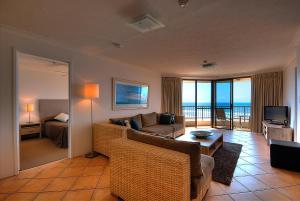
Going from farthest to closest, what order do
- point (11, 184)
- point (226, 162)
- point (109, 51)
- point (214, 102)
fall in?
1. point (214, 102)
2. point (109, 51)
3. point (226, 162)
4. point (11, 184)

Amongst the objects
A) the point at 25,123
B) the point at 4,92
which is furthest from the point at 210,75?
the point at 25,123

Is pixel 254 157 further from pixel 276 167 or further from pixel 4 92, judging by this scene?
pixel 4 92

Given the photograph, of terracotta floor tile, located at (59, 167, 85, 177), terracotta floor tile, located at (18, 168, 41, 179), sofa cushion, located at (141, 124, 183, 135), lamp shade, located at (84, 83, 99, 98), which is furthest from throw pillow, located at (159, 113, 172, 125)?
terracotta floor tile, located at (18, 168, 41, 179)

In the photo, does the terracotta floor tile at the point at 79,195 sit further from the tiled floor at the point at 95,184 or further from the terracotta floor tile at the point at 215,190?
the terracotta floor tile at the point at 215,190

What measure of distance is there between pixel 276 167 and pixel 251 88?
375 cm

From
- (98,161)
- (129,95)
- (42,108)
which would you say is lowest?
(98,161)

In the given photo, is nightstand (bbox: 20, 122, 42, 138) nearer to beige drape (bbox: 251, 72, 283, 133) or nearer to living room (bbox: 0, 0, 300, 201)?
living room (bbox: 0, 0, 300, 201)

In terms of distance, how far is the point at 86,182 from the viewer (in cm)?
231

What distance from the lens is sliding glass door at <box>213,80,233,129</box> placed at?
6.43m

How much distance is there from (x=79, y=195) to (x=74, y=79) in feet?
7.33

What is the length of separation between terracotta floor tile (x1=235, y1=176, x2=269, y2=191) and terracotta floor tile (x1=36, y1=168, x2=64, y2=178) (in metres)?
2.92

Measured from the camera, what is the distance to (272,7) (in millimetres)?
1808

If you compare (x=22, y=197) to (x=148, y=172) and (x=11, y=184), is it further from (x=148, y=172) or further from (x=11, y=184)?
(x=148, y=172)

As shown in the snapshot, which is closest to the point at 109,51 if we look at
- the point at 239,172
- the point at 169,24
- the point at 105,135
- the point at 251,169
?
the point at 169,24
